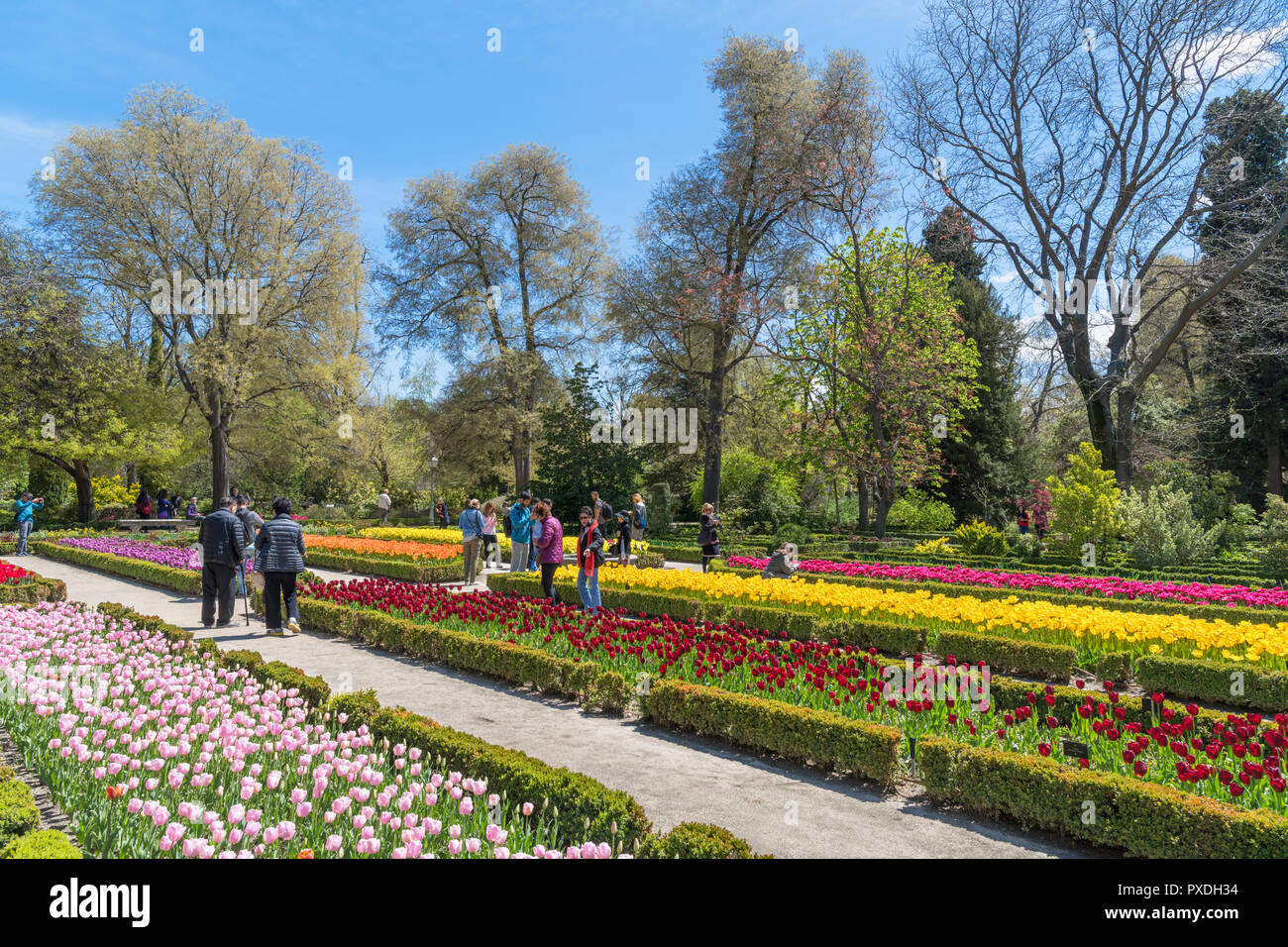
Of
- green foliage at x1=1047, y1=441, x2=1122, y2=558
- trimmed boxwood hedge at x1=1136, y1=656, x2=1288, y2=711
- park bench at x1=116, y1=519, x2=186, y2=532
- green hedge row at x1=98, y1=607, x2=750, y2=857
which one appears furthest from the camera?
park bench at x1=116, y1=519, x2=186, y2=532

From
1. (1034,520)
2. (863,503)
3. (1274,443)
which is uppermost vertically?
(1274,443)

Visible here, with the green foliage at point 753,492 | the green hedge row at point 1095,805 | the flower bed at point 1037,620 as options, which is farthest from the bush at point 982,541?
the green hedge row at point 1095,805

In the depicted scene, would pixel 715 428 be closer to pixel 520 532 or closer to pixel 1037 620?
pixel 520 532

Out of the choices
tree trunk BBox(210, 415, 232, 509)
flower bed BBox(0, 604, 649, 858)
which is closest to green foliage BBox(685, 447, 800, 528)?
tree trunk BBox(210, 415, 232, 509)

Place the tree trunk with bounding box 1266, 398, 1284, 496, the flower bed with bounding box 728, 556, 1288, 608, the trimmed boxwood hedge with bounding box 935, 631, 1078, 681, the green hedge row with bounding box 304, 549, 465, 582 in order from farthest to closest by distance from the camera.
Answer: the tree trunk with bounding box 1266, 398, 1284, 496 → the green hedge row with bounding box 304, 549, 465, 582 → the flower bed with bounding box 728, 556, 1288, 608 → the trimmed boxwood hedge with bounding box 935, 631, 1078, 681

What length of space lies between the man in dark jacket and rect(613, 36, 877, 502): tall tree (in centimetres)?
1783

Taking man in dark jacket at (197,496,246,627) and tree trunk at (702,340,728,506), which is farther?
tree trunk at (702,340,728,506)

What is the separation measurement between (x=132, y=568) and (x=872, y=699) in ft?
52.5

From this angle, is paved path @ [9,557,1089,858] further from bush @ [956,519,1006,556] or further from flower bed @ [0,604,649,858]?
bush @ [956,519,1006,556]

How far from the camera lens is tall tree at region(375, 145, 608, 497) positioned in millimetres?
33531

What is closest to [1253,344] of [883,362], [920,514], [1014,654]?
[920,514]

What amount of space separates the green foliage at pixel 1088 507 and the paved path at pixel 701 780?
46.7ft

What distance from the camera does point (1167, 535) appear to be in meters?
15.3
